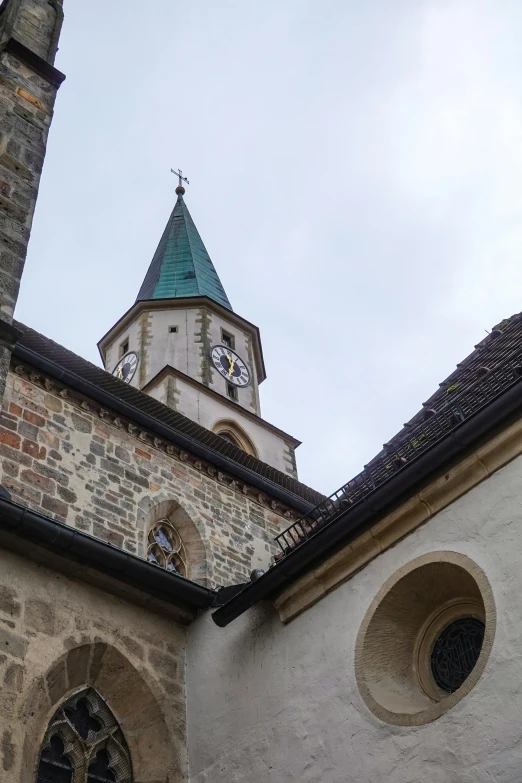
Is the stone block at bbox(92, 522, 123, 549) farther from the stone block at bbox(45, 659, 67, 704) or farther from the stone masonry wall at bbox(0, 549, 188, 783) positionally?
the stone block at bbox(45, 659, 67, 704)

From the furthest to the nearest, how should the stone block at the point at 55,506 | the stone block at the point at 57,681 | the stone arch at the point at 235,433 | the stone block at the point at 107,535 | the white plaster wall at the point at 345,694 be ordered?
the stone arch at the point at 235,433
the stone block at the point at 107,535
the stone block at the point at 55,506
the stone block at the point at 57,681
the white plaster wall at the point at 345,694

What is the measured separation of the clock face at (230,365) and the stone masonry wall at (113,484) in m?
9.09

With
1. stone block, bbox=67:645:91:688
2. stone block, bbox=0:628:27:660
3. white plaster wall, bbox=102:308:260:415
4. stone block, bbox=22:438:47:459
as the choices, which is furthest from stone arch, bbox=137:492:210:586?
white plaster wall, bbox=102:308:260:415

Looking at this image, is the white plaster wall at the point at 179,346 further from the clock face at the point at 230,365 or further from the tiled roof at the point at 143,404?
the tiled roof at the point at 143,404

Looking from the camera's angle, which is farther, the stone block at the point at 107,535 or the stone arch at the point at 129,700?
the stone block at the point at 107,535

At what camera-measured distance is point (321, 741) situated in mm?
6250

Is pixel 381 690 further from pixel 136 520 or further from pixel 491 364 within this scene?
pixel 136 520

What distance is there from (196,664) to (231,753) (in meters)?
0.92

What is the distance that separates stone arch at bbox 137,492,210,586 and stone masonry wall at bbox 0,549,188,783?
245 centimetres

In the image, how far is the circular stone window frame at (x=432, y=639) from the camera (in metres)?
5.59

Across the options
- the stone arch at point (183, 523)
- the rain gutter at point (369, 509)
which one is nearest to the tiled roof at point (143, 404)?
the stone arch at point (183, 523)

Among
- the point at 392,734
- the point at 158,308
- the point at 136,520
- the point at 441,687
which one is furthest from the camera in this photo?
the point at 158,308

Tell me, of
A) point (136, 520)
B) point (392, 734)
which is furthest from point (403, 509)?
point (136, 520)

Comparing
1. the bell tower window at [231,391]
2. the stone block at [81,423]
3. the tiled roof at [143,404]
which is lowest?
the stone block at [81,423]
